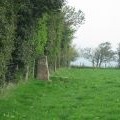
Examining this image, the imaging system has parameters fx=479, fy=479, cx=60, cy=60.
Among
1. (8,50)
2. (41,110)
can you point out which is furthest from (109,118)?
(8,50)

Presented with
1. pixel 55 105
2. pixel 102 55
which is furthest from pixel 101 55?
pixel 55 105

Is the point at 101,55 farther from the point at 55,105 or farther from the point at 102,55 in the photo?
the point at 55,105

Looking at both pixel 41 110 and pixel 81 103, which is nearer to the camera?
pixel 41 110

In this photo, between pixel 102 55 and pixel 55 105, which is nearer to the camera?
pixel 55 105

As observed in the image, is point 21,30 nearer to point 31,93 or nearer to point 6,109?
point 31,93

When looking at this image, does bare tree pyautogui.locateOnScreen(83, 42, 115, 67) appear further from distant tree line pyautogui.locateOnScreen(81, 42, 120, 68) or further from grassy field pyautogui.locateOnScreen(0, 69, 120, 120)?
grassy field pyautogui.locateOnScreen(0, 69, 120, 120)

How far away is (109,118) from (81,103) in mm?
4270

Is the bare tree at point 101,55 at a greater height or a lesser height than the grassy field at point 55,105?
greater

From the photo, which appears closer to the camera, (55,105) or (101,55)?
(55,105)

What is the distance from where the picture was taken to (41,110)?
53.1 ft

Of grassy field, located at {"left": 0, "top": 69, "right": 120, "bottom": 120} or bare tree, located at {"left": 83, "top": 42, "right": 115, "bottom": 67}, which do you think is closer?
grassy field, located at {"left": 0, "top": 69, "right": 120, "bottom": 120}

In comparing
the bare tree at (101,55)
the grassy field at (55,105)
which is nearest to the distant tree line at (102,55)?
the bare tree at (101,55)

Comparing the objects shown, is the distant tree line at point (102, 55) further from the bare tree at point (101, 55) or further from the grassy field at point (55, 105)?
the grassy field at point (55, 105)

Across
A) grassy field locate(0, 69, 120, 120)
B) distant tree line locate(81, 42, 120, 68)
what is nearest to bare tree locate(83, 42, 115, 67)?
distant tree line locate(81, 42, 120, 68)
